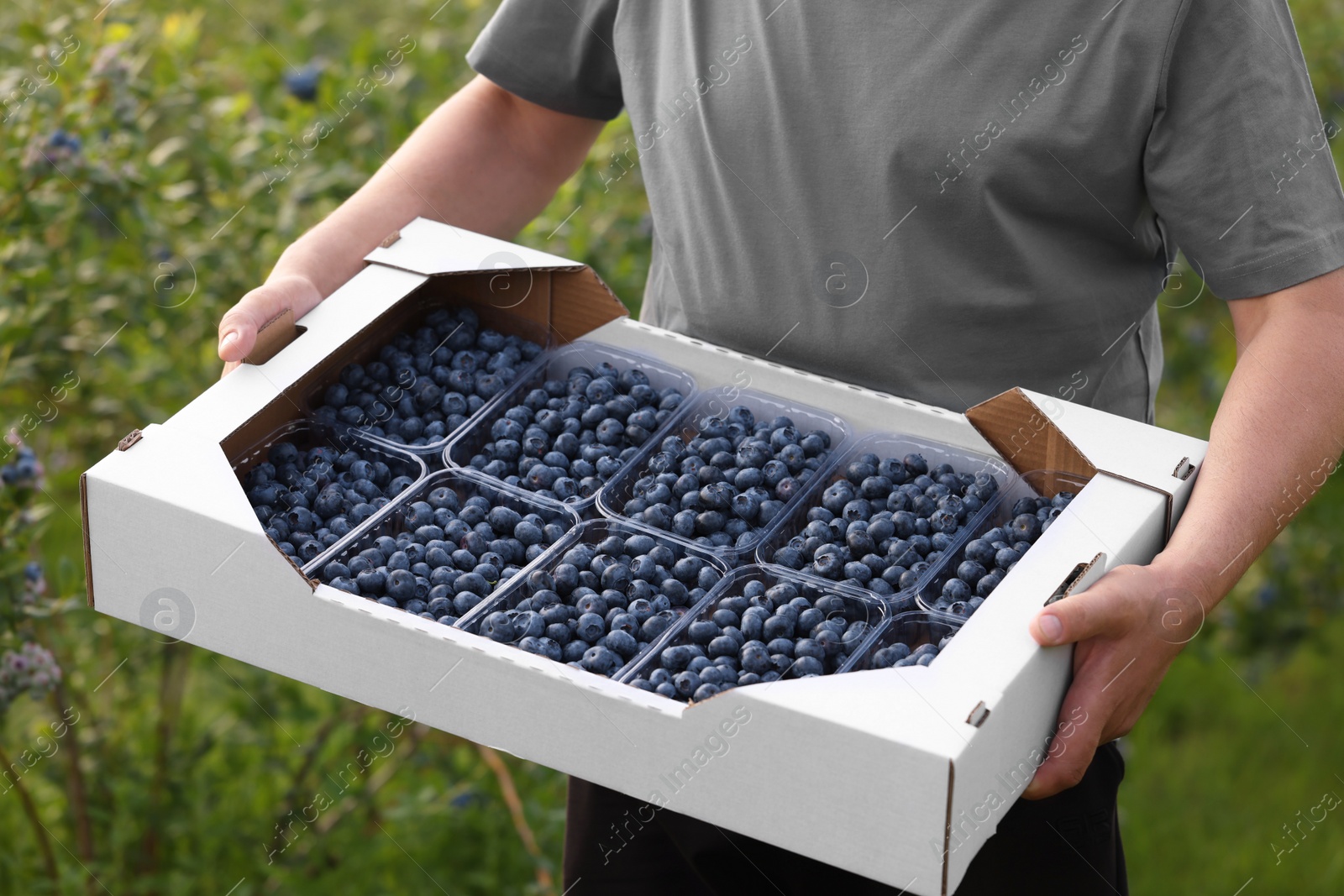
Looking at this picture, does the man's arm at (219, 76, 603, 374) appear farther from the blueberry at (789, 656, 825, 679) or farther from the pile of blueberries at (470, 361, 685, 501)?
the blueberry at (789, 656, 825, 679)

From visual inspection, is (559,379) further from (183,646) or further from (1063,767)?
(183,646)

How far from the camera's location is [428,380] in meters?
1.62

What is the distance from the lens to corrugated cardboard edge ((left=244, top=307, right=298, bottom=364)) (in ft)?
4.95

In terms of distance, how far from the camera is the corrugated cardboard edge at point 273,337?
151 cm

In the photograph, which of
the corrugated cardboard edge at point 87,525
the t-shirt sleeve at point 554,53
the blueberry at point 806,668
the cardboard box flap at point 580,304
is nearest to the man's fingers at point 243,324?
the corrugated cardboard edge at point 87,525

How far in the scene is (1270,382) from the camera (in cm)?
137

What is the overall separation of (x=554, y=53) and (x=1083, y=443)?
87 cm

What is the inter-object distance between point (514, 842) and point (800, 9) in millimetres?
1794

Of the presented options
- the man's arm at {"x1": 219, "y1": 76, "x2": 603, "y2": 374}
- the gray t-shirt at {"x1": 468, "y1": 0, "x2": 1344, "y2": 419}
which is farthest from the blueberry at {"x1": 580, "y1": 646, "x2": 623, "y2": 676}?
the man's arm at {"x1": 219, "y1": 76, "x2": 603, "y2": 374}

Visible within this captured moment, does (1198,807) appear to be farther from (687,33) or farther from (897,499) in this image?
(687,33)

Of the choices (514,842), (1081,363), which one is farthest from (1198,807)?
(1081,363)

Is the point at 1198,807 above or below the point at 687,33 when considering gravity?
below

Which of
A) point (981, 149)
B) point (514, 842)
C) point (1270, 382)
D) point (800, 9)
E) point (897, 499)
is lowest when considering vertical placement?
point (514, 842)

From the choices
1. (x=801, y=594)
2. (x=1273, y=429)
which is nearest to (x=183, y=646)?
(x=801, y=594)
